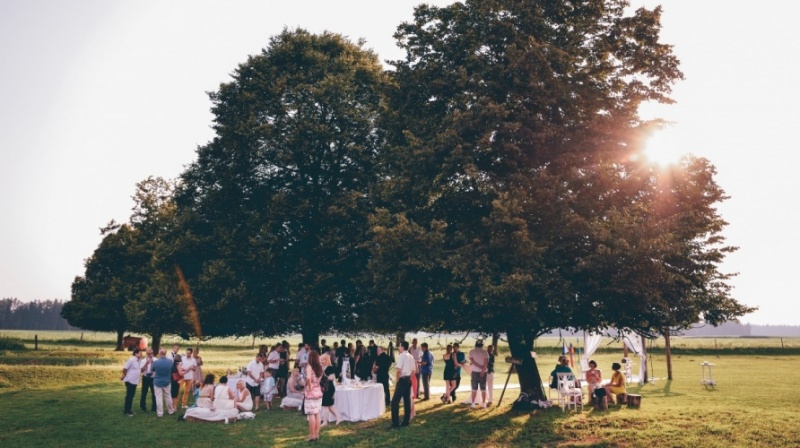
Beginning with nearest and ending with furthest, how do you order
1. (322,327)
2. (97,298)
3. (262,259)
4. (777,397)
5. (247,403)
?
(247,403) < (777,397) < (262,259) < (322,327) < (97,298)

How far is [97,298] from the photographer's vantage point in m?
46.5

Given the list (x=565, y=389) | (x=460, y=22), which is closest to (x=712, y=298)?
(x=565, y=389)

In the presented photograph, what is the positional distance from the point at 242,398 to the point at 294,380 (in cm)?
219

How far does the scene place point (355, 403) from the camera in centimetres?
1670

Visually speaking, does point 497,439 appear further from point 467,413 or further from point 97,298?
point 97,298

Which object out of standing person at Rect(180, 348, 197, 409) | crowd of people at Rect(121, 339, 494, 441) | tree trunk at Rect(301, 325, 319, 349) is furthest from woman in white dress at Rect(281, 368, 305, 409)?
tree trunk at Rect(301, 325, 319, 349)

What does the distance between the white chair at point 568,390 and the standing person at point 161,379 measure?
510 inches

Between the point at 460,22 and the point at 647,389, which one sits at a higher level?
the point at 460,22

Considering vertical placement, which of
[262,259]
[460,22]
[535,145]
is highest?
[460,22]

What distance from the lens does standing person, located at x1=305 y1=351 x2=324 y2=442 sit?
13459 millimetres

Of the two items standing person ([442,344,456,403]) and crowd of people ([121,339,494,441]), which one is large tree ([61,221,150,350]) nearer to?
crowd of people ([121,339,494,441])

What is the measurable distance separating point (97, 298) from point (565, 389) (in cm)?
4221

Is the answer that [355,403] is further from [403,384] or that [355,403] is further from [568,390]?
[568,390]

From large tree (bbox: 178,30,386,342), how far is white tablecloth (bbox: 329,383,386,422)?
7799mm
